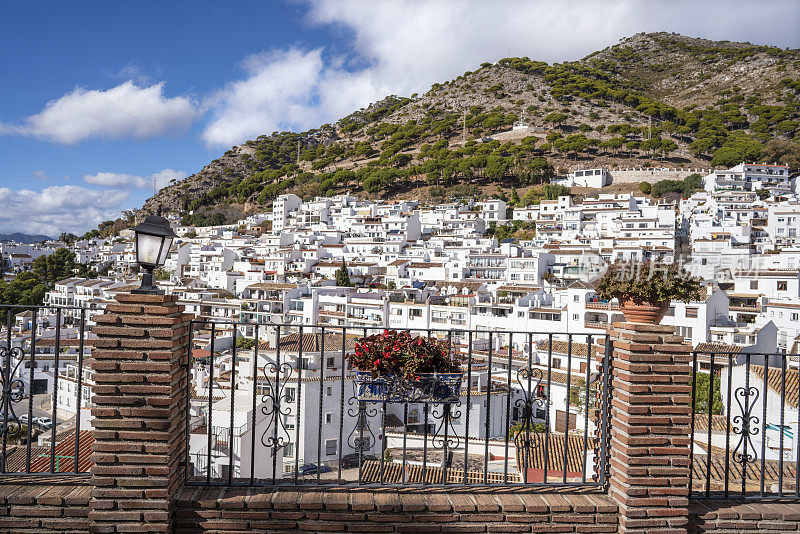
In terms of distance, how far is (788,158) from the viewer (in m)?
78.9

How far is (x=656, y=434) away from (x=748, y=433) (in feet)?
2.23

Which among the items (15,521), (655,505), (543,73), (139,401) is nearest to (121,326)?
(139,401)

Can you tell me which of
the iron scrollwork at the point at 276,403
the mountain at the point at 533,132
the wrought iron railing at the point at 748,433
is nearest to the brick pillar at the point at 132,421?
the iron scrollwork at the point at 276,403

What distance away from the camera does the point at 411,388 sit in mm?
3664

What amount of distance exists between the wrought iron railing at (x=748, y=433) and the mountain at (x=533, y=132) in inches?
2520

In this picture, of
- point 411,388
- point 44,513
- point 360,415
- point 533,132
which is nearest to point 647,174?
point 533,132

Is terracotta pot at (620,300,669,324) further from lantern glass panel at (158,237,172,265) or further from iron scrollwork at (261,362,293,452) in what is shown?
lantern glass panel at (158,237,172,265)

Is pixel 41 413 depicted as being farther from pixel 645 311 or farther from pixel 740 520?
pixel 740 520

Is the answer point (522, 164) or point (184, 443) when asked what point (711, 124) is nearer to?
point (522, 164)

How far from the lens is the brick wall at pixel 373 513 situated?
334 cm

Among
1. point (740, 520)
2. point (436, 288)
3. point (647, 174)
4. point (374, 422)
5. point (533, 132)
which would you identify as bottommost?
point (374, 422)

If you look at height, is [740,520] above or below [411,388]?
below

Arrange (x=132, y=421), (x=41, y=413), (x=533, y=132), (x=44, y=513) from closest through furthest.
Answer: (x=132, y=421), (x=44, y=513), (x=41, y=413), (x=533, y=132)

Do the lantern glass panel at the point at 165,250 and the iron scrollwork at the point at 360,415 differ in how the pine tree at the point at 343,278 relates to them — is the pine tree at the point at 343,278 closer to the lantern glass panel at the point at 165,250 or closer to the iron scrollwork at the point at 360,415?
the iron scrollwork at the point at 360,415
